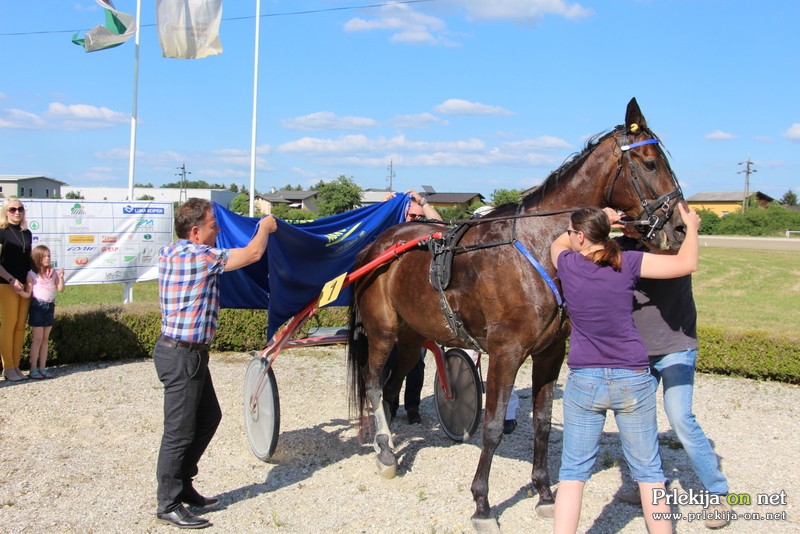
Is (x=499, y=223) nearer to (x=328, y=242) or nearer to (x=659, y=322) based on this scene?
(x=659, y=322)

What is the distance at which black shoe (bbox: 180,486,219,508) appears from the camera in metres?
4.25

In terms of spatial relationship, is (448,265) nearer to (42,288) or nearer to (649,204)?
Answer: (649,204)

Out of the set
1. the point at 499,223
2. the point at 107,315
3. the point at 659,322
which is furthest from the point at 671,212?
the point at 107,315

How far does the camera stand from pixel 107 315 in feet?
29.3

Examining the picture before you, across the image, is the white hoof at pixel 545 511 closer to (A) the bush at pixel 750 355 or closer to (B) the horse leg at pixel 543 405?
(B) the horse leg at pixel 543 405

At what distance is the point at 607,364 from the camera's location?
3141 millimetres

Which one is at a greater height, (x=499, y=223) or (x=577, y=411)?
(x=499, y=223)

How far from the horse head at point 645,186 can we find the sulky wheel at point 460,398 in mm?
2133

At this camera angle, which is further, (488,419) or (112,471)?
(112,471)

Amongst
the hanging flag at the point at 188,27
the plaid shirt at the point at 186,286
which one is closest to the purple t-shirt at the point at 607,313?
the plaid shirt at the point at 186,286

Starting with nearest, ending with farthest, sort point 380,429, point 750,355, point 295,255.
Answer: point 380,429
point 295,255
point 750,355

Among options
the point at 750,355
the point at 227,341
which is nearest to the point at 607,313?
the point at 750,355

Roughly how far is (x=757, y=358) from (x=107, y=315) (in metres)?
8.48

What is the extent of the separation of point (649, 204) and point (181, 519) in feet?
10.9
